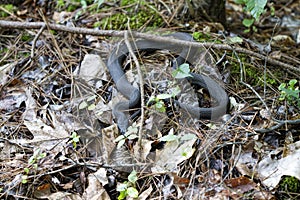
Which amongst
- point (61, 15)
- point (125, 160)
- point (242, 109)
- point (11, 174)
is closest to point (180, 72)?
point (242, 109)

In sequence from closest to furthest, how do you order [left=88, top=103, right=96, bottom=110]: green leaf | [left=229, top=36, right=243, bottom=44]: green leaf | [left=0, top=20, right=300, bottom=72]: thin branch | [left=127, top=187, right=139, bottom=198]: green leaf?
[left=127, top=187, right=139, bottom=198]: green leaf, [left=88, top=103, right=96, bottom=110]: green leaf, [left=0, top=20, right=300, bottom=72]: thin branch, [left=229, top=36, right=243, bottom=44]: green leaf

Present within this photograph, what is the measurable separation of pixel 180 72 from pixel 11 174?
161cm

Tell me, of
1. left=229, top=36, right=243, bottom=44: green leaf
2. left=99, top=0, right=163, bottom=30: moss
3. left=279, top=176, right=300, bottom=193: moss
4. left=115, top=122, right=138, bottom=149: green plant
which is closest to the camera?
left=279, top=176, right=300, bottom=193: moss

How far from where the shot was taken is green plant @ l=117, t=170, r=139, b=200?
2.90 m

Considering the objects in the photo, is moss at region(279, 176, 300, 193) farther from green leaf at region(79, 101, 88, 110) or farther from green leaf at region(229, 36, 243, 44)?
green leaf at region(79, 101, 88, 110)

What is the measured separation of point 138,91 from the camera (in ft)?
12.5

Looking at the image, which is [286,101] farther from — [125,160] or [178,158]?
[125,160]

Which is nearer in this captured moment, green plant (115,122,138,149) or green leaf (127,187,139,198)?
green leaf (127,187,139,198)

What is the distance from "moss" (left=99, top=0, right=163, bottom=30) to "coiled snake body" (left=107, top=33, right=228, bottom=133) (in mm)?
378

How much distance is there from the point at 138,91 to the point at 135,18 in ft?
3.99

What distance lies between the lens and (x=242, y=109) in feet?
11.2

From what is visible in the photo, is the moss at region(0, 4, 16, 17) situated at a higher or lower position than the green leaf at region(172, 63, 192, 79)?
higher

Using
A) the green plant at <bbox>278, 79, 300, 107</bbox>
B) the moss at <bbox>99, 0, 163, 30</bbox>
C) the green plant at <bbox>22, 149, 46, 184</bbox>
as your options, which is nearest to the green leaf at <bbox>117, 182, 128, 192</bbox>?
the green plant at <bbox>22, 149, 46, 184</bbox>

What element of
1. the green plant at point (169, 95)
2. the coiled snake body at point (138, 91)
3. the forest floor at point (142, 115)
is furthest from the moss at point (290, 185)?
the green plant at point (169, 95)
